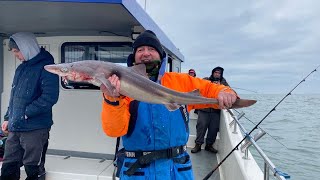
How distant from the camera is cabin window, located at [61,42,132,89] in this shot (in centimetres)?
570

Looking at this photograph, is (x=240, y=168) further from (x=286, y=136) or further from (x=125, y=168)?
(x=286, y=136)


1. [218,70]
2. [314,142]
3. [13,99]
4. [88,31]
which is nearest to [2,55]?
[88,31]

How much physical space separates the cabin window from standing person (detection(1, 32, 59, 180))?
1.41m

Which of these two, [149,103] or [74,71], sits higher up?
[74,71]

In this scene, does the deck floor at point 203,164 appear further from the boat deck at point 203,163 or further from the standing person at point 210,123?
the standing person at point 210,123

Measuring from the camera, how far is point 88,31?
5742 mm

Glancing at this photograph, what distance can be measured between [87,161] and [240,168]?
292 centimetres

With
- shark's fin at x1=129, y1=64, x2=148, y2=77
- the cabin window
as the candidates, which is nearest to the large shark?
shark's fin at x1=129, y1=64, x2=148, y2=77

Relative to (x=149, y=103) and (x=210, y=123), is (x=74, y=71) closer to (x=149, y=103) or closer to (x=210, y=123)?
(x=149, y=103)

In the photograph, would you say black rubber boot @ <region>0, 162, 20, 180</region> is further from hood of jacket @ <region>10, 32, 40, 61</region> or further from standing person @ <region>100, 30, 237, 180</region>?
standing person @ <region>100, 30, 237, 180</region>

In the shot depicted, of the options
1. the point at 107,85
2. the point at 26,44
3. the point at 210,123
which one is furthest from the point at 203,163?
the point at 107,85

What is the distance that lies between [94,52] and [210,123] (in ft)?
12.1

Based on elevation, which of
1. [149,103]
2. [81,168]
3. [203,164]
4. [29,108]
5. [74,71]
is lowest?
[203,164]

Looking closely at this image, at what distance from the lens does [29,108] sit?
13.4 feet
